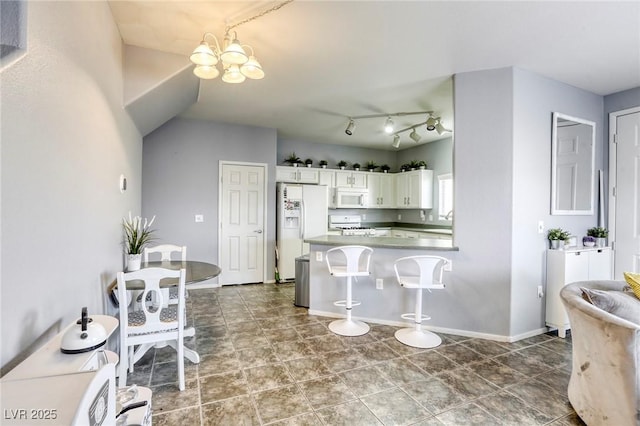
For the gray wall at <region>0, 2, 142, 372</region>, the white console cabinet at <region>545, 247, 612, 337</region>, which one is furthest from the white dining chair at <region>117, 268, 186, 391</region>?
the white console cabinet at <region>545, 247, 612, 337</region>

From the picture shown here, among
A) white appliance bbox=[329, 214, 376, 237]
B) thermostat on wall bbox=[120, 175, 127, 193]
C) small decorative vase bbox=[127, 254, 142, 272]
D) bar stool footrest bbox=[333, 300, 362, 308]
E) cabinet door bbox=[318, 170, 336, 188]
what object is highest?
cabinet door bbox=[318, 170, 336, 188]

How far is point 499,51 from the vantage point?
2682mm

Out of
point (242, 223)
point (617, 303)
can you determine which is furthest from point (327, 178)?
point (617, 303)

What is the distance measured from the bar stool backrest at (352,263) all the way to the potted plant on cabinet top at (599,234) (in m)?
2.62

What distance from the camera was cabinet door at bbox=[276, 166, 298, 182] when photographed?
18.6 feet

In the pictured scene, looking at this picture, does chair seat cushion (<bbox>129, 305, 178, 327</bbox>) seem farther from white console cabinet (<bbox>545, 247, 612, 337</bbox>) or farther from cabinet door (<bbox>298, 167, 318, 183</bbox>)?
cabinet door (<bbox>298, 167, 318, 183</bbox>)

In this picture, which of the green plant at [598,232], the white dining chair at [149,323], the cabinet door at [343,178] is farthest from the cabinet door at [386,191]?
the white dining chair at [149,323]

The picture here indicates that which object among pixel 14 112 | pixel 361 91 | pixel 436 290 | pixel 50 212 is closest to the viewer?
pixel 14 112

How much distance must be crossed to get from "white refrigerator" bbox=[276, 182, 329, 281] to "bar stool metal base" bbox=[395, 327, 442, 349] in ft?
8.38

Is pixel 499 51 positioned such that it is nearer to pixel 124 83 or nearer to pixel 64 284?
pixel 124 83

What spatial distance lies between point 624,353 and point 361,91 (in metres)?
3.20

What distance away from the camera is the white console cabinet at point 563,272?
306 centimetres

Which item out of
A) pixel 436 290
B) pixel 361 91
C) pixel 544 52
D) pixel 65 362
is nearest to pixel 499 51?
pixel 544 52

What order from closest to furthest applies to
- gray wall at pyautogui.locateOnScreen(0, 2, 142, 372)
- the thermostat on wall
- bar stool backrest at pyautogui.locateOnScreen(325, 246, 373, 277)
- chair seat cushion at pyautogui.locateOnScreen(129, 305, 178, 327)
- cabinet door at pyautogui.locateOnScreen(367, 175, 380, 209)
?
1. gray wall at pyautogui.locateOnScreen(0, 2, 142, 372)
2. chair seat cushion at pyautogui.locateOnScreen(129, 305, 178, 327)
3. the thermostat on wall
4. bar stool backrest at pyautogui.locateOnScreen(325, 246, 373, 277)
5. cabinet door at pyautogui.locateOnScreen(367, 175, 380, 209)
